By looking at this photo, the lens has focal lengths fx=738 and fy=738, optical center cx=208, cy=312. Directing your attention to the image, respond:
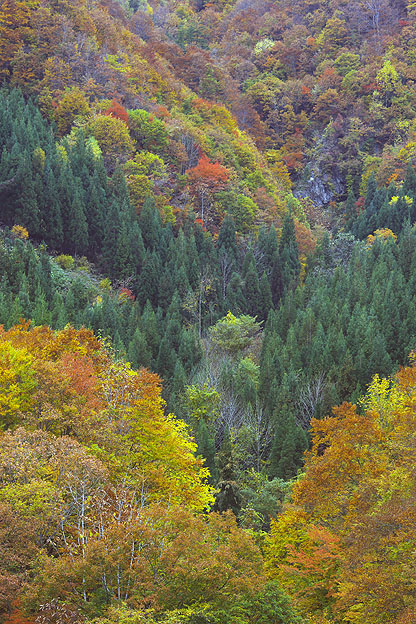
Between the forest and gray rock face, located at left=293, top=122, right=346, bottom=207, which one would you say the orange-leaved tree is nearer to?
the forest

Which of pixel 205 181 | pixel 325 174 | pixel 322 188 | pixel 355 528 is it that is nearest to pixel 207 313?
pixel 205 181

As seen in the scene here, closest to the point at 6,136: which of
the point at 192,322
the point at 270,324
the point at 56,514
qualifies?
the point at 192,322

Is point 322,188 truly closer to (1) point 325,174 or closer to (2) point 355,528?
(1) point 325,174

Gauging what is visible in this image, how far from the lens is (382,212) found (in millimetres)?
84312

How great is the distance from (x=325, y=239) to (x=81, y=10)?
4142 cm

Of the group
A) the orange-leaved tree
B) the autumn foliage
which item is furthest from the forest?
the orange-leaved tree

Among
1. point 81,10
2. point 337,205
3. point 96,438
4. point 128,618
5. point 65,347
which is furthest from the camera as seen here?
point 337,205

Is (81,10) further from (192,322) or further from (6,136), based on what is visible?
(192,322)

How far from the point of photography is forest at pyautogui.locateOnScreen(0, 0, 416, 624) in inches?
739

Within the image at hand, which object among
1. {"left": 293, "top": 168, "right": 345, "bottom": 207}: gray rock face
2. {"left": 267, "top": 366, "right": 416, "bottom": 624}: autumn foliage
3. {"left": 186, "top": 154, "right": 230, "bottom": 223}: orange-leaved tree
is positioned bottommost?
{"left": 267, "top": 366, "right": 416, "bottom": 624}: autumn foliage

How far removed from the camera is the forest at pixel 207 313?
18781 millimetres

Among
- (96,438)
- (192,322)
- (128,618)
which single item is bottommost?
(128,618)

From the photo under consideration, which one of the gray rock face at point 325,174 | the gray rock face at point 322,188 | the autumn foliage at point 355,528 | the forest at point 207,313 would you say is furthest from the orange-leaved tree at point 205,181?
the autumn foliage at point 355,528

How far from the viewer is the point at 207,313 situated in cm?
7050
